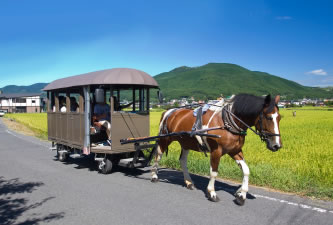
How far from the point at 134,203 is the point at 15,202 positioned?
90.8 inches

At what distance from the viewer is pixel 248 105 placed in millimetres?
5012

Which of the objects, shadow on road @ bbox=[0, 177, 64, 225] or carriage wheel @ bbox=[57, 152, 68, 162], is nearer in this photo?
shadow on road @ bbox=[0, 177, 64, 225]

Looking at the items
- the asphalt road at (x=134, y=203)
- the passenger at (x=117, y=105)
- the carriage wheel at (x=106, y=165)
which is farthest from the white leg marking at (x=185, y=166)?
the passenger at (x=117, y=105)

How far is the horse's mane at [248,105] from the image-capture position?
15.9ft

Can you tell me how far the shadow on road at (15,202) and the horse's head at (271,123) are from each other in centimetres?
372

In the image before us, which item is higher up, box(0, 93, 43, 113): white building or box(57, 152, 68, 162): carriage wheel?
box(0, 93, 43, 113): white building

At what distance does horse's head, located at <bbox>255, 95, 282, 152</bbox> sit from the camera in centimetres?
452

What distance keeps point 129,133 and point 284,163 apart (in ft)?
15.2

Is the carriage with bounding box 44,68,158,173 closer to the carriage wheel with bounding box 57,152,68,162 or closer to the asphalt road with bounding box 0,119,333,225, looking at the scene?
the carriage wheel with bounding box 57,152,68,162

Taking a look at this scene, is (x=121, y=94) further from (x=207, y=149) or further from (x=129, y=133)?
(x=207, y=149)

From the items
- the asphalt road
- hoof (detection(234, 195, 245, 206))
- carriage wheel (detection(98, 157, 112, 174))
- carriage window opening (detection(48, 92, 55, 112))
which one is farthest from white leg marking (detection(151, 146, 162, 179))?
carriage window opening (detection(48, 92, 55, 112))

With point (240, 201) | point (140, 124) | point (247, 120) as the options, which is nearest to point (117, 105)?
point (140, 124)

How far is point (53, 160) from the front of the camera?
969cm

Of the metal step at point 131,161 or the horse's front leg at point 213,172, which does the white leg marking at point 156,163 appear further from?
the horse's front leg at point 213,172
